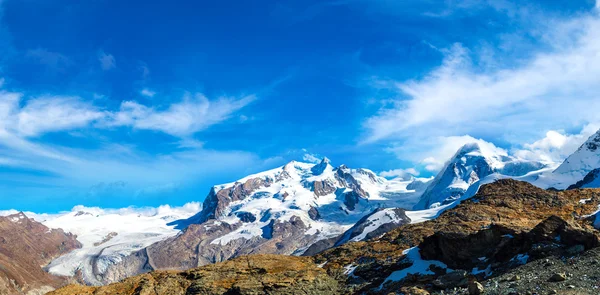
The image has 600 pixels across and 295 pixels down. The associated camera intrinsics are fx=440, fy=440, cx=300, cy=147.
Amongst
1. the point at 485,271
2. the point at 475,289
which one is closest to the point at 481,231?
the point at 485,271

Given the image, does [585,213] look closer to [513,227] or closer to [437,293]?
[513,227]

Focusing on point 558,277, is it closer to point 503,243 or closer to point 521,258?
point 521,258

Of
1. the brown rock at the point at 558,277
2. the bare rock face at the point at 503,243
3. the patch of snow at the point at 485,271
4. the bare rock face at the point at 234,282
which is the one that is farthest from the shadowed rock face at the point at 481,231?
the brown rock at the point at 558,277

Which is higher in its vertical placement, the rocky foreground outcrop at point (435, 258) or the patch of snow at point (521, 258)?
the rocky foreground outcrop at point (435, 258)

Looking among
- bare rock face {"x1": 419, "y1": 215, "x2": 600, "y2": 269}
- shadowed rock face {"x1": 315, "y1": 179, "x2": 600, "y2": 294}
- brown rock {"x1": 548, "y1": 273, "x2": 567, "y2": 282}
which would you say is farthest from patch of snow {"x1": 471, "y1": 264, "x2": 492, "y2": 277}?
brown rock {"x1": 548, "y1": 273, "x2": 567, "y2": 282}

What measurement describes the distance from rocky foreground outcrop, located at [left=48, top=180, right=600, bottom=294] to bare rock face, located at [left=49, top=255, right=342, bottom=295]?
0.41 feet

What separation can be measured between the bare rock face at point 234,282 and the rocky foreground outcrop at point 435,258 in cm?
13

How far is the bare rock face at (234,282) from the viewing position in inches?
2196

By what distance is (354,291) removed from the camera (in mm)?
55156

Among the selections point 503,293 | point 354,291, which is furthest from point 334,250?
point 503,293

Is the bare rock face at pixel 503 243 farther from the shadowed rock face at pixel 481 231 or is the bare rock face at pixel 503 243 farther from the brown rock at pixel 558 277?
the brown rock at pixel 558 277

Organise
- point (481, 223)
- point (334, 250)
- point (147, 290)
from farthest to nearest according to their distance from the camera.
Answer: point (334, 250) < point (481, 223) < point (147, 290)

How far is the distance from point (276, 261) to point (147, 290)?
18.8 metres

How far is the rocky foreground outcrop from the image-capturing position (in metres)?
43.8
